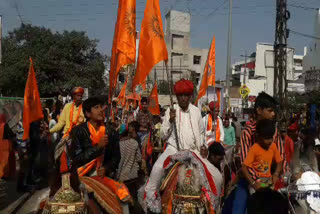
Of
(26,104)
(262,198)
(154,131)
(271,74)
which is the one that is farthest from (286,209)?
(271,74)

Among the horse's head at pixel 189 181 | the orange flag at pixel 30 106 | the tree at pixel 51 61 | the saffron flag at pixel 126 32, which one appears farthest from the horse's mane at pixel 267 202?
the tree at pixel 51 61

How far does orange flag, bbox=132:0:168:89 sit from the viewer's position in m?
5.60

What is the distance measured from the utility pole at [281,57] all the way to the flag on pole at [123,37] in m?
11.3

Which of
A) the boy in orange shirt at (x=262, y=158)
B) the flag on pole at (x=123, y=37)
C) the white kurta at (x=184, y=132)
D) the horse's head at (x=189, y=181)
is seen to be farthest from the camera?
the flag on pole at (x=123, y=37)

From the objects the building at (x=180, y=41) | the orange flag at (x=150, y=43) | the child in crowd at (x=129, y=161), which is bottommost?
the child in crowd at (x=129, y=161)

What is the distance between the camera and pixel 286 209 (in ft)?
14.4

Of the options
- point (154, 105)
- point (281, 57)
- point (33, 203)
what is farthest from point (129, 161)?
point (281, 57)

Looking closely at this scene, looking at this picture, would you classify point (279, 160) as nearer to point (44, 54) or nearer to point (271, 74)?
point (271, 74)

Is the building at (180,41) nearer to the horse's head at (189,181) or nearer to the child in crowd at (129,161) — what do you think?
the child in crowd at (129,161)

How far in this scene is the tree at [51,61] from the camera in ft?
110

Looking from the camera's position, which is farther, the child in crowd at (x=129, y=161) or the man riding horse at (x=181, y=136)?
the child in crowd at (x=129, y=161)

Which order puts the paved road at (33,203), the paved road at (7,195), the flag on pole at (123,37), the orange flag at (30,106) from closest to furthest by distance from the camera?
the flag on pole at (123,37), the orange flag at (30,106), the paved road at (7,195), the paved road at (33,203)

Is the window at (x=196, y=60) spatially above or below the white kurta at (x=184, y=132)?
above

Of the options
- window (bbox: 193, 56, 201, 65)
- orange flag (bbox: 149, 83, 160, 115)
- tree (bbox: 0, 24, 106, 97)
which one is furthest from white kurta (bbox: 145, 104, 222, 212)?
window (bbox: 193, 56, 201, 65)
